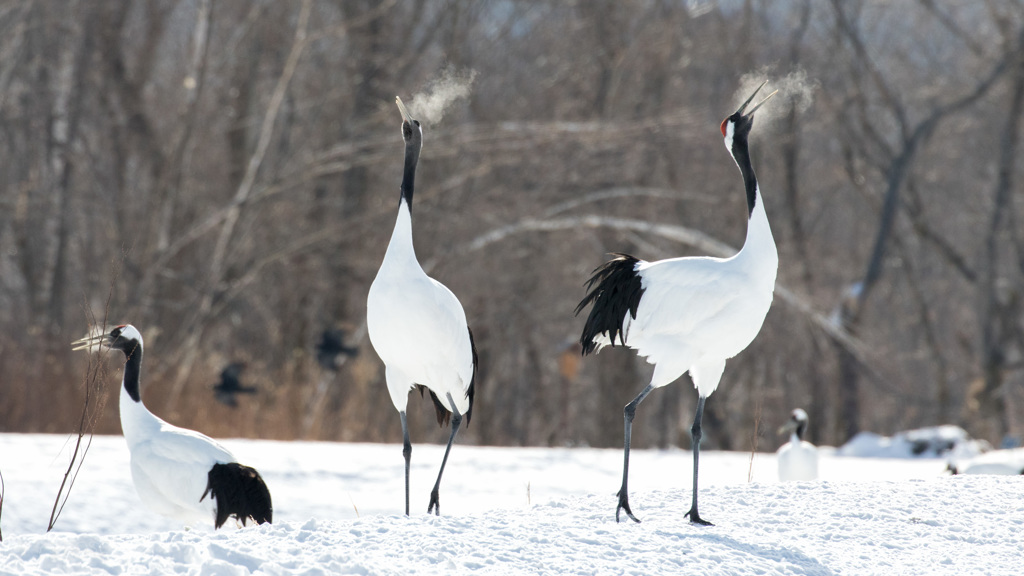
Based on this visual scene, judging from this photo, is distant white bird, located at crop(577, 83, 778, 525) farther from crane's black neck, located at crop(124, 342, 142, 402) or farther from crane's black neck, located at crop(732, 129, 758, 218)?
crane's black neck, located at crop(124, 342, 142, 402)

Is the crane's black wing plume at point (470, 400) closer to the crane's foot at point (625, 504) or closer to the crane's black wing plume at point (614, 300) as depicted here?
the crane's black wing plume at point (614, 300)

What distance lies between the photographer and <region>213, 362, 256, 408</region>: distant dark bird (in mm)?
12055

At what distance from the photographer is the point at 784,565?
388 cm

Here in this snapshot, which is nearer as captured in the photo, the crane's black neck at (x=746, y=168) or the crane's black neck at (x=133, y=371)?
the crane's black neck at (x=746, y=168)

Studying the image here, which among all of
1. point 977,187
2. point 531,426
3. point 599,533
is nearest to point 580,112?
point 531,426

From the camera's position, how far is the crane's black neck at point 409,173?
543 centimetres

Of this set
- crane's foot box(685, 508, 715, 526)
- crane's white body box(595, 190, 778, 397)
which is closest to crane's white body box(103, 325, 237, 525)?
crane's white body box(595, 190, 778, 397)

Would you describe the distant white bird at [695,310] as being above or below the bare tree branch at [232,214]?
below

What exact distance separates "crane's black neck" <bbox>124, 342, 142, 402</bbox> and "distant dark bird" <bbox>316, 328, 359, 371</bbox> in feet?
23.0

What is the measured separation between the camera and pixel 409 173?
5.50 metres

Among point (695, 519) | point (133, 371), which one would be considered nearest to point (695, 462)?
point (695, 519)

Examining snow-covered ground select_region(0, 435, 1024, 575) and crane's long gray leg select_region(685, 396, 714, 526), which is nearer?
snow-covered ground select_region(0, 435, 1024, 575)

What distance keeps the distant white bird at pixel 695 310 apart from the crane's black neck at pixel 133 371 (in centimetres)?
287

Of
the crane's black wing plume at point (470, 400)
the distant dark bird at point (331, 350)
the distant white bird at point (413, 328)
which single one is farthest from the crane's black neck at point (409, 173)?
the distant dark bird at point (331, 350)
